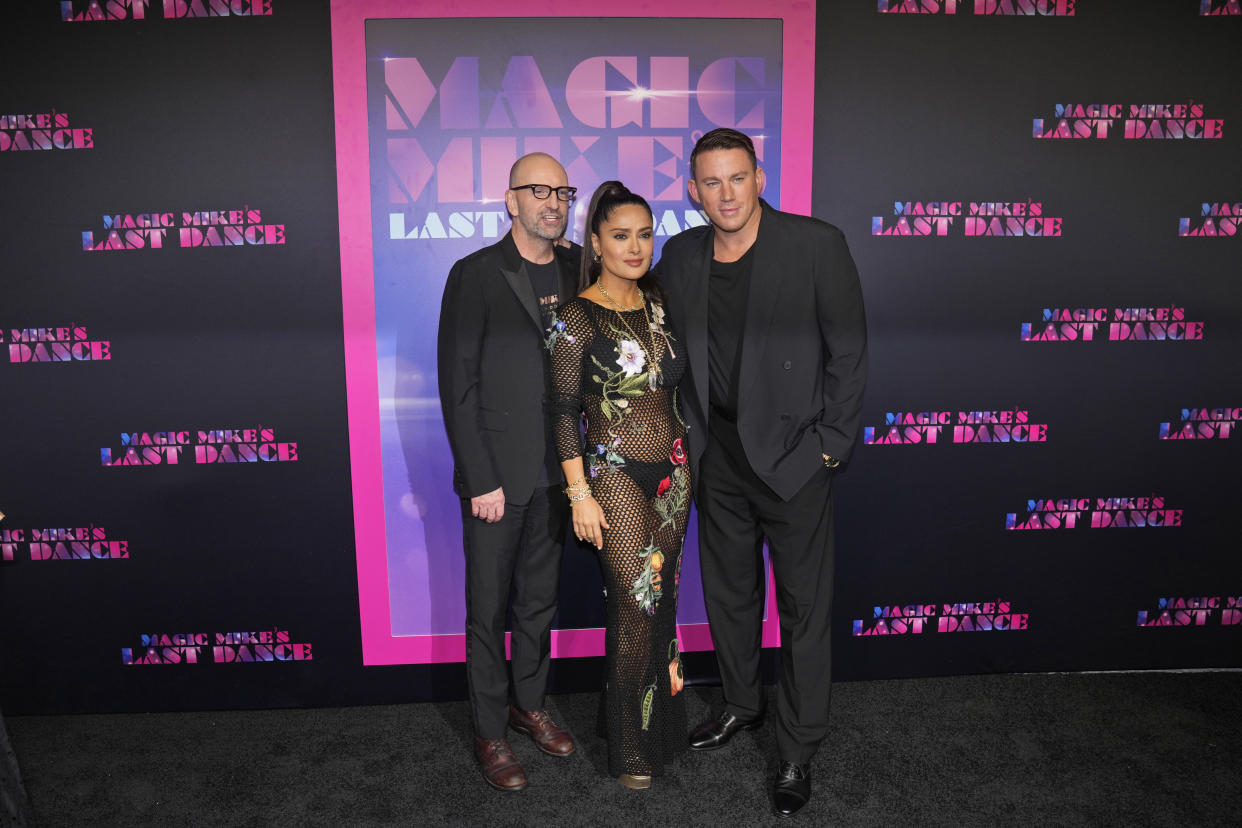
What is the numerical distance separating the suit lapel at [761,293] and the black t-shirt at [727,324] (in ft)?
0.10

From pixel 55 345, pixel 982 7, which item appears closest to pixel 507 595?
pixel 55 345

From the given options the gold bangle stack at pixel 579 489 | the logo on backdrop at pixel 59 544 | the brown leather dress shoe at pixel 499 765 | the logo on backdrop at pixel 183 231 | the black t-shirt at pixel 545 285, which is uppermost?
the logo on backdrop at pixel 183 231

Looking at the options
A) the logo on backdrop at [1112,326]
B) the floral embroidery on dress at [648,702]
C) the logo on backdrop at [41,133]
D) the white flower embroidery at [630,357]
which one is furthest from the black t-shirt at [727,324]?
the logo on backdrop at [41,133]

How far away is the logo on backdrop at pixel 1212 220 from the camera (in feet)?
10.3

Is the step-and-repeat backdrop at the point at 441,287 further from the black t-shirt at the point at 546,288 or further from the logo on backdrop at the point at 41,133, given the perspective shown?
the black t-shirt at the point at 546,288

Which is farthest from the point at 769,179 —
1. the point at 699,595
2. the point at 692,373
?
the point at 699,595

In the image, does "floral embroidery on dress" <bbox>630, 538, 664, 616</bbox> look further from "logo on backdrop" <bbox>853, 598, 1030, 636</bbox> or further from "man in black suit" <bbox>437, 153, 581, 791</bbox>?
"logo on backdrop" <bbox>853, 598, 1030, 636</bbox>

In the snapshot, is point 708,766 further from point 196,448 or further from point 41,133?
point 41,133

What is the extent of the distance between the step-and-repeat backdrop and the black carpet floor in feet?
0.58

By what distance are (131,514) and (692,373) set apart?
2.10 m

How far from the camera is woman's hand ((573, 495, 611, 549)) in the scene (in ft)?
7.83

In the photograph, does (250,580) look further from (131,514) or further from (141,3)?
(141,3)

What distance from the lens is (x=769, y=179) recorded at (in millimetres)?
3025

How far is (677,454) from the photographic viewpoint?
8.09ft
